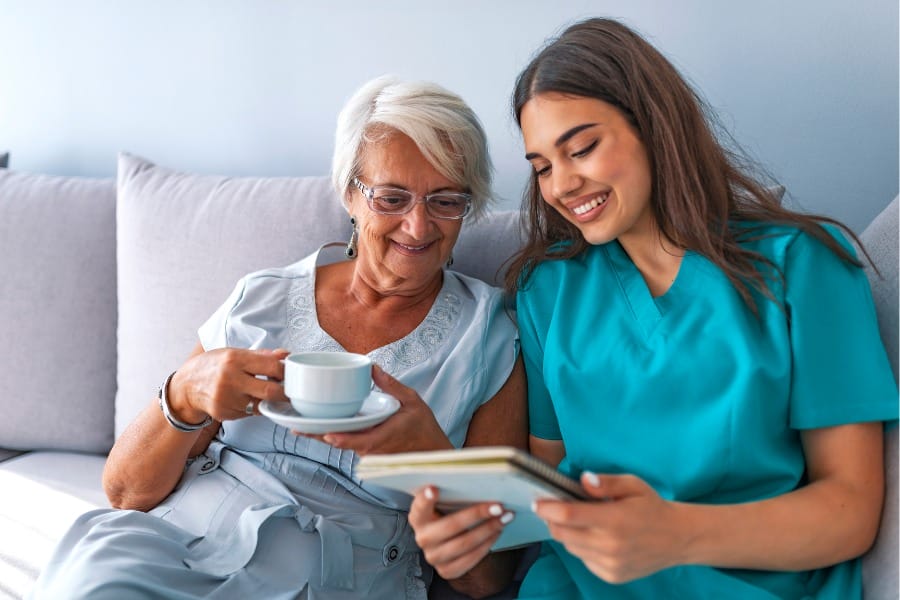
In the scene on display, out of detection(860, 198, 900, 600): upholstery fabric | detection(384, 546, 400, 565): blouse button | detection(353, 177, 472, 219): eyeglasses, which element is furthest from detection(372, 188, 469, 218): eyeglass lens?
detection(860, 198, 900, 600): upholstery fabric

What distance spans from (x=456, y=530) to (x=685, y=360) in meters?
0.43

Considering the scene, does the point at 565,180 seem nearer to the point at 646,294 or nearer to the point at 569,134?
the point at 569,134

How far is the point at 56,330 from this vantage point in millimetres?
2004

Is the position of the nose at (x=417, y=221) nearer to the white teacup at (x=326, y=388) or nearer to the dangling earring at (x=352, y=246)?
the dangling earring at (x=352, y=246)

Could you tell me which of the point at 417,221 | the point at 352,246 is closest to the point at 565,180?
the point at 417,221

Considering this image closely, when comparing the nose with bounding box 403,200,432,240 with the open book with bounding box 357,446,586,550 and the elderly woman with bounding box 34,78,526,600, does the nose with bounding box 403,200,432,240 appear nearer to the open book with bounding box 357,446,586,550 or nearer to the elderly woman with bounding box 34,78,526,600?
the elderly woman with bounding box 34,78,526,600

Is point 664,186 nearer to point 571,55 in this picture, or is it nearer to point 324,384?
point 571,55

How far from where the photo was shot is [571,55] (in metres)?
1.36

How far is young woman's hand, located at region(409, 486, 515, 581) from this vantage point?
1065 millimetres

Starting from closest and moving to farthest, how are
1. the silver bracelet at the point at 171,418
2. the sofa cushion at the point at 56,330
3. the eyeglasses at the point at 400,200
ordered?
the silver bracelet at the point at 171,418 < the eyeglasses at the point at 400,200 < the sofa cushion at the point at 56,330

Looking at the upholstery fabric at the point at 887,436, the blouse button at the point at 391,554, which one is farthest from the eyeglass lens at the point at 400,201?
the upholstery fabric at the point at 887,436

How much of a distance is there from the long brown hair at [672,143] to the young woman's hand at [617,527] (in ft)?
1.30

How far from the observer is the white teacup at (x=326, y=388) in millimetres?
1095

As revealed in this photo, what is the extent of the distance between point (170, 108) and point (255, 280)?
98cm
